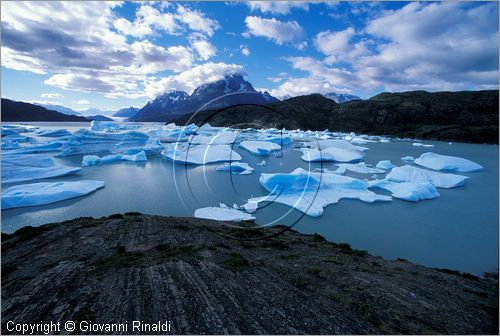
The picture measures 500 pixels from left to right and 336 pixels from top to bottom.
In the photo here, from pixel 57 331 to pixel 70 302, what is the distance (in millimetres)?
574

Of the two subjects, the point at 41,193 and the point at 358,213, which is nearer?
the point at 358,213

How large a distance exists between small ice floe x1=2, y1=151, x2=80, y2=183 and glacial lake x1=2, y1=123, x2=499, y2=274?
2.55ft

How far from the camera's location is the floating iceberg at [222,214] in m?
9.62

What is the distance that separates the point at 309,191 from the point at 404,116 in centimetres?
6992

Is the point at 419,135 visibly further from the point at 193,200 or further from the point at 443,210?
the point at 193,200

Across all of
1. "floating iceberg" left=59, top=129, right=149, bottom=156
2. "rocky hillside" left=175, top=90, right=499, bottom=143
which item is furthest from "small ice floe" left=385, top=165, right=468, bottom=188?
"rocky hillside" left=175, top=90, right=499, bottom=143

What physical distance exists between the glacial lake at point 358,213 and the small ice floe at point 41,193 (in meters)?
0.36

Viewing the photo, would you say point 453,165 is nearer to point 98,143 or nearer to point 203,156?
point 203,156

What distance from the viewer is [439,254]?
24.7 feet

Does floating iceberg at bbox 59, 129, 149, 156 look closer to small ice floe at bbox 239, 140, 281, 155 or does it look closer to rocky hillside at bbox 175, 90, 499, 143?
small ice floe at bbox 239, 140, 281, 155

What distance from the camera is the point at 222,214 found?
10.0 metres

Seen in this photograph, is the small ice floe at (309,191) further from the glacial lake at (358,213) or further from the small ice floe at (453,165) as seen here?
the small ice floe at (453,165)

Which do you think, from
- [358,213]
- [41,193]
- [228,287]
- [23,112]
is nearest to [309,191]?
[358,213]

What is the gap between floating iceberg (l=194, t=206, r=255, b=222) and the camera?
31.6 ft
